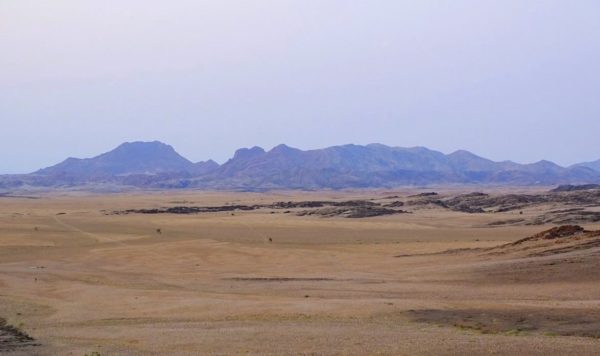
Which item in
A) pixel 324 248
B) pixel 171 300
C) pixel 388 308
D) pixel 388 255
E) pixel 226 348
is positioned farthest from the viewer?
pixel 324 248

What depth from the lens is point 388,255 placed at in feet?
133

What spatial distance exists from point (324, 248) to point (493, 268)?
16.8 meters

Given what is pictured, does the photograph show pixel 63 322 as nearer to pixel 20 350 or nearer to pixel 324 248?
pixel 20 350

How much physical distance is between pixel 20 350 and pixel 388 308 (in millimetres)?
9809

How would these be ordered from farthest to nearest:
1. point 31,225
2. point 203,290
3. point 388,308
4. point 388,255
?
point 31,225 → point 388,255 → point 203,290 → point 388,308

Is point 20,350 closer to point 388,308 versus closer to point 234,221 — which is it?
point 388,308

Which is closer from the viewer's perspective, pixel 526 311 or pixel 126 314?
pixel 526 311

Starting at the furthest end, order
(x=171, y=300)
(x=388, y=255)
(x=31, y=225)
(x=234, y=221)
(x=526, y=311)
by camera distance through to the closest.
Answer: (x=234, y=221) < (x=31, y=225) < (x=388, y=255) < (x=171, y=300) < (x=526, y=311)

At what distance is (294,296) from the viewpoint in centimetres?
2627

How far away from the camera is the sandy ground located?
53.9ft

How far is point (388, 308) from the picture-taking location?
21375mm

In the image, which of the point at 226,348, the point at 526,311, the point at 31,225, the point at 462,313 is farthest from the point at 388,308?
the point at 31,225

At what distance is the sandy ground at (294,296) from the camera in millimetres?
16438

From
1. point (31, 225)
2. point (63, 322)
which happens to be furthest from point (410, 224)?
point (63, 322)
